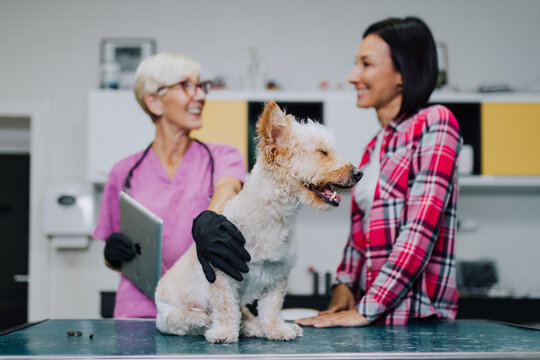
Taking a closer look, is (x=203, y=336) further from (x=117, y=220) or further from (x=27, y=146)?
(x=27, y=146)

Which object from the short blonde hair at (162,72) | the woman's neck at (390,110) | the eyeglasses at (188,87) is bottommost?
the woman's neck at (390,110)

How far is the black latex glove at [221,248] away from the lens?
919 mm

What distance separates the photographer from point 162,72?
4.74 feet

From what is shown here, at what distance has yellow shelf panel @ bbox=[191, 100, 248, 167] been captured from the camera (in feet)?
10.6

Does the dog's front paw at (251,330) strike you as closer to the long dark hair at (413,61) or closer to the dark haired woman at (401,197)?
the dark haired woman at (401,197)

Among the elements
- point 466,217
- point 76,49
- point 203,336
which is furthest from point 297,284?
point 203,336

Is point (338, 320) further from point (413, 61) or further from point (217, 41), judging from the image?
point (217, 41)

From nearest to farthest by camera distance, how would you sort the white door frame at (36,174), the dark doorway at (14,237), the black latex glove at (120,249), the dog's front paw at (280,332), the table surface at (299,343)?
the table surface at (299,343)
the dog's front paw at (280,332)
the black latex glove at (120,249)
the white door frame at (36,174)
the dark doorway at (14,237)

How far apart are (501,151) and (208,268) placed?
2928 mm

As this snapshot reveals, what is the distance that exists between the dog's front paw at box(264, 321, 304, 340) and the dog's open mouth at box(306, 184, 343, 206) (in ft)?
0.89

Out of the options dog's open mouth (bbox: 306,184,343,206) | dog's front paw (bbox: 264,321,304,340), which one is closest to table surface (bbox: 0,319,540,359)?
dog's front paw (bbox: 264,321,304,340)

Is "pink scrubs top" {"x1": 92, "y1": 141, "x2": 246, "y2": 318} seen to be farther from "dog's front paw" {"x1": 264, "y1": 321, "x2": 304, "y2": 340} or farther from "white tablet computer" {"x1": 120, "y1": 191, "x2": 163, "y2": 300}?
"dog's front paw" {"x1": 264, "y1": 321, "x2": 304, "y2": 340}

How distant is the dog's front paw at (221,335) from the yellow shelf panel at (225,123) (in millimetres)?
2302

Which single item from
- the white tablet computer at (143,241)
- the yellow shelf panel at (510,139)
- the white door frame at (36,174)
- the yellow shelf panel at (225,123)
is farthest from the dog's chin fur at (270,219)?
the white door frame at (36,174)
